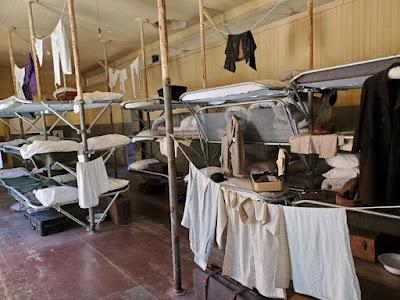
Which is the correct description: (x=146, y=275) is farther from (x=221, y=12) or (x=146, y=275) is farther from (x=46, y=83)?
(x=46, y=83)

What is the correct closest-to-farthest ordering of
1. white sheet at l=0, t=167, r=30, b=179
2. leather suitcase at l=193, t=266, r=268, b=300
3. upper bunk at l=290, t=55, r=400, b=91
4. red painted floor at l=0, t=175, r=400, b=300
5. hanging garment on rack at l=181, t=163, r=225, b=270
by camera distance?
leather suitcase at l=193, t=266, r=268, b=300, upper bunk at l=290, t=55, r=400, b=91, hanging garment on rack at l=181, t=163, r=225, b=270, red painted floor at l=0, t=175, r=400, b=300, white sheet at l=0, t=167, r=30, b=179

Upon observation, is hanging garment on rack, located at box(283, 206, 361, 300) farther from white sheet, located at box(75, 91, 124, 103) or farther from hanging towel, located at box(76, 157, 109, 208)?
white sheet, located at box(75, 91, 124, 103)

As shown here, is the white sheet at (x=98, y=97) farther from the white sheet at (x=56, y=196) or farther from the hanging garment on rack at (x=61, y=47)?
the white sheet at (x=56, y=196)

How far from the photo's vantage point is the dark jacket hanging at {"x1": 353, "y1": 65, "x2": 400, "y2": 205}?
76.4 inches

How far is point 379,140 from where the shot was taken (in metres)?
2.01

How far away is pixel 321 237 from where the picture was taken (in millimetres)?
1631

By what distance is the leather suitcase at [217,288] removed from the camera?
1.93m

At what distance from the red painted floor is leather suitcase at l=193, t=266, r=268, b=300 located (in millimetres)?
236

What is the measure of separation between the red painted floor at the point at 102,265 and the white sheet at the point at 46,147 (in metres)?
1.16

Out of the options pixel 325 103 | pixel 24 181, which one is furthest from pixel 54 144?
pixel 325 103

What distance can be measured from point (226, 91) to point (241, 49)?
5.02 feet

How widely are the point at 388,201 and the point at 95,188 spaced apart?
127 inches

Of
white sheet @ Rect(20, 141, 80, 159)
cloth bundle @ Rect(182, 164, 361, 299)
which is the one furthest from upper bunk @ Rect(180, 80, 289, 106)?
white sheet @ Rect(20, 141, 80, 159)

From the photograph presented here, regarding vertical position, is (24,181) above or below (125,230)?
above
